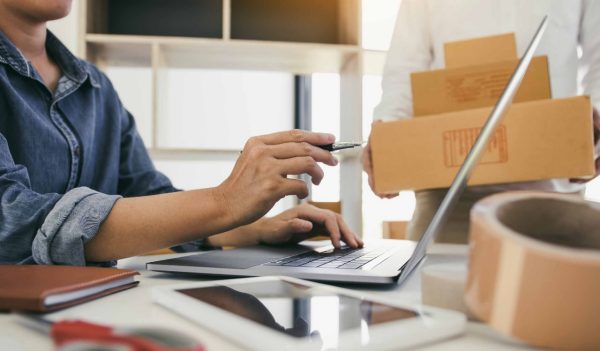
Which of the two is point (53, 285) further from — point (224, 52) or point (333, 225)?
point (224, 52)

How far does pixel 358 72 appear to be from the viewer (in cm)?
207

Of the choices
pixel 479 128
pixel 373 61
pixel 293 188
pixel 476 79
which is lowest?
pixel 293 188

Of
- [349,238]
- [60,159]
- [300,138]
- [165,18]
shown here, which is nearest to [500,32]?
[349,238]

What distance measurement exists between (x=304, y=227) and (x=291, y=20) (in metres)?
1.62

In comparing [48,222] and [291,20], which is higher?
[291,20]

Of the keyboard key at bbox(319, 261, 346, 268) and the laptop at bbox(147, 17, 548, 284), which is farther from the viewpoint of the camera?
the keyboard key at bbox(319, 261, 346, 268)

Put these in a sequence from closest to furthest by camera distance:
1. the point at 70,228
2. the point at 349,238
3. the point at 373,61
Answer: the point at 70,228 → the point at 349,238 → the point at 373,61

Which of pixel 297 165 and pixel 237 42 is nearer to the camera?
pixel 297 165

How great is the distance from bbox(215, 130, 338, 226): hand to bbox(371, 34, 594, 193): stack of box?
47 cm

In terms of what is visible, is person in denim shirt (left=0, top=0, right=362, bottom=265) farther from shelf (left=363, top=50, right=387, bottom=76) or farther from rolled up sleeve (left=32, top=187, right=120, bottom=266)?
shelf (left=363, top=50, right=387, bottom=76)

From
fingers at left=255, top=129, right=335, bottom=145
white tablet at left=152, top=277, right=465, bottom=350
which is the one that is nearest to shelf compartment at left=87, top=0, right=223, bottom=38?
fingers at left=255, top=129, right=335, bottom=145

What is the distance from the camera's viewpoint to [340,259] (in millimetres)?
683

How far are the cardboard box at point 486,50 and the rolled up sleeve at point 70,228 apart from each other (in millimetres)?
868

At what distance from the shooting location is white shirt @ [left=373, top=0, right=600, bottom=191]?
1252 mm
